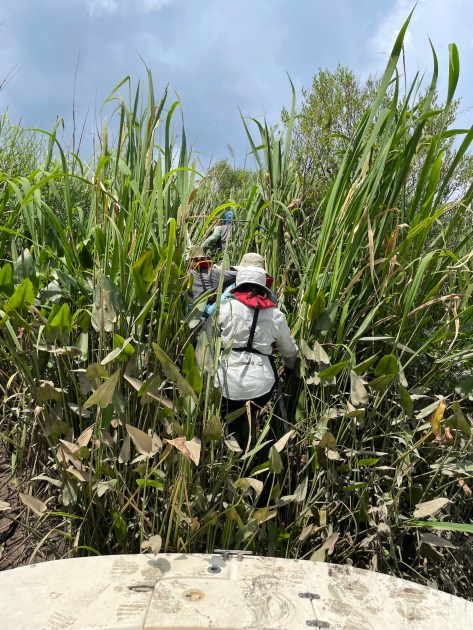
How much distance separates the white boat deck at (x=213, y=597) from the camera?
1253mm

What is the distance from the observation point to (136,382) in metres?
1.68

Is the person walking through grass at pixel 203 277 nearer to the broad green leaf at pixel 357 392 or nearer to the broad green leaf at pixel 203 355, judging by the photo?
the broad green leaf at pixel 203 355

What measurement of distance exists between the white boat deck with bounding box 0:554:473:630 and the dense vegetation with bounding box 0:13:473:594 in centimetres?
16

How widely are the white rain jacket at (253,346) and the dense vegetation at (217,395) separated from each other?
0.24 ft

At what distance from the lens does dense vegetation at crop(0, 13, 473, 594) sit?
175 centimetres

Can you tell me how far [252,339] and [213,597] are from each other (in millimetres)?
1033

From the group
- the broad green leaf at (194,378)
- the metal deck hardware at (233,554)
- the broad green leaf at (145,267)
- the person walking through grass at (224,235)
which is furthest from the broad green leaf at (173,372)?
the person walking through grass at (224,235)

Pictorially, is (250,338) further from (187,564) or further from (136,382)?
(187,564)

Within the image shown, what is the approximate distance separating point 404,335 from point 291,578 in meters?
1.03

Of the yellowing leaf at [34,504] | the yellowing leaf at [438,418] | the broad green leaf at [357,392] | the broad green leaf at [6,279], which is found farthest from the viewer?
the broad green leaf at [6,279]

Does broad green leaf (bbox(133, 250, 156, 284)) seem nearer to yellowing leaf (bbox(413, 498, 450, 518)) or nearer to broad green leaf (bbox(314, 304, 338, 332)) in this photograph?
broad green leaf (bbox(314, 304, 338, 332))

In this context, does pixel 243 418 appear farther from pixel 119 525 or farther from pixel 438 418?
pixel 438 418

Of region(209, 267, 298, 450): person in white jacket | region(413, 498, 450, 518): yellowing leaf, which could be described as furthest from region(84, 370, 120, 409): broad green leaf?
region(413, 498, 450, 518): yellowing leaf

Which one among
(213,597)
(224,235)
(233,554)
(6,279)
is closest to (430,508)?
(233,554)
